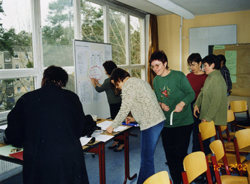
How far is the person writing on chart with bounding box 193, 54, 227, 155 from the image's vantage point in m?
2.52

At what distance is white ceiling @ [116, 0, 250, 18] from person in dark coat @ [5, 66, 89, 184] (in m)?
3.63

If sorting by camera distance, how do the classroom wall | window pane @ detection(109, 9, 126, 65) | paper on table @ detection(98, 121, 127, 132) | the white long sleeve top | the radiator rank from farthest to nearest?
the classroom wall, window pane @ detection(109, 9, 126, 65), the radiator, paper on table @ detection(98, 121, 127, 132), the white long sleeve top

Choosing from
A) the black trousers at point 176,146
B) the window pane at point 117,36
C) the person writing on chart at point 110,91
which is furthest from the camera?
the window pane at point 117,36

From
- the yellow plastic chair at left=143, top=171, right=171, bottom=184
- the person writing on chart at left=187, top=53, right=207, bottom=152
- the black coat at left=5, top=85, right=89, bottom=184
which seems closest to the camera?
the yellow plastic chair at left=143, top=171, right=171, bottom=184

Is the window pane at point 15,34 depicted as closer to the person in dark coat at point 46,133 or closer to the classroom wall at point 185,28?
the person in dark coat at point 46,133

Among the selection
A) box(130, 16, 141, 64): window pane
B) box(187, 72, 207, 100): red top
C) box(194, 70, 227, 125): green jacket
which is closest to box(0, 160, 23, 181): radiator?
box(194, 70, 227, 125): green jacket

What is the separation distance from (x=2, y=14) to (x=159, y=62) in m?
2.06

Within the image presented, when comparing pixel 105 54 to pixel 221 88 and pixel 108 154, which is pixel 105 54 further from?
pixel 221 88

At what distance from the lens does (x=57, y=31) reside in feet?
12.2

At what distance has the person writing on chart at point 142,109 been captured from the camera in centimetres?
207

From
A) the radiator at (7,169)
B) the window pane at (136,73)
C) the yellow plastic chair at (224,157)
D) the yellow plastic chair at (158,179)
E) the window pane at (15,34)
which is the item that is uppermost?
the window pane at (15,34)

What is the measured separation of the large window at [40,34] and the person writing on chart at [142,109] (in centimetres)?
165

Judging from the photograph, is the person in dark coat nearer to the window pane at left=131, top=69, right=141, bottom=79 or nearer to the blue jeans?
the blue jeans

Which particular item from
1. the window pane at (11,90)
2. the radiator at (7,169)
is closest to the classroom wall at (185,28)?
the window pane at (11,90)
